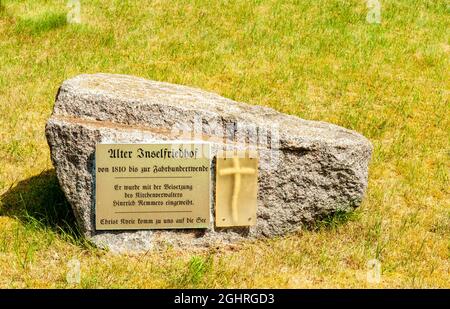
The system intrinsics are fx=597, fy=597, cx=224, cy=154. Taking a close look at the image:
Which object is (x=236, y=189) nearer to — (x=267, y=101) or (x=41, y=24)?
(x=267, y=101)

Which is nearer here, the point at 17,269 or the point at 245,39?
the point at 17,269

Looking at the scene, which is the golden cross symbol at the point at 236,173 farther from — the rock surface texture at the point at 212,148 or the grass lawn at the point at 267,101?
the grass lawn at the point at 267,101

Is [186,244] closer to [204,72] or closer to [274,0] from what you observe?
[204,72]

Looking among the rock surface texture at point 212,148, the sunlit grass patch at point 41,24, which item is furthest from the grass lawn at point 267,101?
the rock surface texture at point 212,148

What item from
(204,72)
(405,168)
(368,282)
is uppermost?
(204,72)

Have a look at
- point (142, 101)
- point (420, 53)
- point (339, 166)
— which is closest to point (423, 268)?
point (339, 166)

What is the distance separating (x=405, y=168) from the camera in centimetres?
664

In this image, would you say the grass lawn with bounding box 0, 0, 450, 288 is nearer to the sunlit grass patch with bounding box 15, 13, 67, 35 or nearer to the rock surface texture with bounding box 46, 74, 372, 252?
the sunlit grass patch with bounding box 15, 13, 67, 35

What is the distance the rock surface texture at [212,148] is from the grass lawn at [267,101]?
0.16 m

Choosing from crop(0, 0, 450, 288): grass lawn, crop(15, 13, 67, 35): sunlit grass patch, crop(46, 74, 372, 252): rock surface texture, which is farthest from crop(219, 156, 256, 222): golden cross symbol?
crop(15, 13, 67, 35): sunlit grass patch

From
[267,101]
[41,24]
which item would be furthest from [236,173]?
[41,24]

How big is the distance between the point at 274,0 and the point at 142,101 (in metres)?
7.22

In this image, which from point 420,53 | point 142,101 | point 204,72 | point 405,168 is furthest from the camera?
point 420,53

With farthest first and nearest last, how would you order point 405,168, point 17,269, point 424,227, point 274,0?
1. point 274,0
2. point 405,168
3. point 424,227
4. point 17,269
